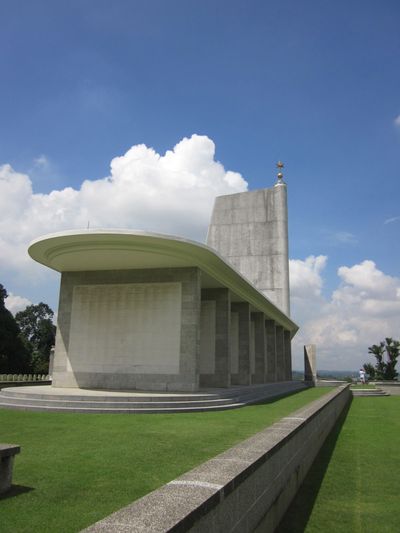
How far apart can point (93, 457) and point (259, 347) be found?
2215cm

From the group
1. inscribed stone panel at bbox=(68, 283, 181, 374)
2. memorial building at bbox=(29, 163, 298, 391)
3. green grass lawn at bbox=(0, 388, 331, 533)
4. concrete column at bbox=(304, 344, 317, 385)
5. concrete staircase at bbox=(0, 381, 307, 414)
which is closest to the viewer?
green grass lawn at bbox=(0, 388, 331, 533)

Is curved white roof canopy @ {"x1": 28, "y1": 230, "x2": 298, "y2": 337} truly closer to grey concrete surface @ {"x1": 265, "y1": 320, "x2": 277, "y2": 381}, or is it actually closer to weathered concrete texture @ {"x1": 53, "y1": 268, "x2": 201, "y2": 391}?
weathered concrete texture @ {"x1": 53, "y1": 268, "x2": 201, "y2": 391}

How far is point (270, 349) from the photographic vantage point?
30.9m

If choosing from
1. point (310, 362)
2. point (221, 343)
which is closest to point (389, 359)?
point (310, 362)

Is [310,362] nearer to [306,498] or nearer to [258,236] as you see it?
[258,236]

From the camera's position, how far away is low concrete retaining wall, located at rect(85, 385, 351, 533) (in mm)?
2355

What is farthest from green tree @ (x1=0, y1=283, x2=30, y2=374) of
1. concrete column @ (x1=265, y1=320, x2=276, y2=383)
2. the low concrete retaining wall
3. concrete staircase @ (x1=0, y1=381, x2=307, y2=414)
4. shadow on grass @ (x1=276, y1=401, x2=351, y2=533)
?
the low concrete retaining wall

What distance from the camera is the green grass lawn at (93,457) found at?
395 centimetres

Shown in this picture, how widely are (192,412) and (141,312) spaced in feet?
17.6

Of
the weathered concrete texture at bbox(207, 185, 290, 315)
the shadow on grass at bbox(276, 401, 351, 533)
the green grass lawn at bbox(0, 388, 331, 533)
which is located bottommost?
the shadow on grass at bbox(276, 401, 351, 533)

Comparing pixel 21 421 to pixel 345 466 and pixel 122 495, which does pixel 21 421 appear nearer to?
pixel 122 495

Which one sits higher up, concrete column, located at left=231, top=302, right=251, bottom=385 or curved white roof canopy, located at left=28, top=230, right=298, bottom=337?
curved white roof canopy, located at left=28, top=230, right=298, bottom=337

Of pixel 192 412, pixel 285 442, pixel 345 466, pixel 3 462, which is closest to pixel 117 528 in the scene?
pixel 3 462

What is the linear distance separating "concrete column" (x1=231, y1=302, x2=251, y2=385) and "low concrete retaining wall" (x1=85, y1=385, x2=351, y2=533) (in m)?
16.8
